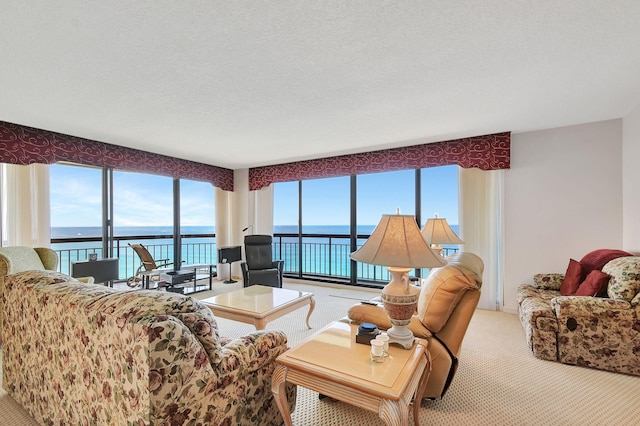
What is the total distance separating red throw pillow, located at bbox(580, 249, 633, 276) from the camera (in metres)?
2.83

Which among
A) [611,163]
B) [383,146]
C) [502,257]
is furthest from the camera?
[383,146]

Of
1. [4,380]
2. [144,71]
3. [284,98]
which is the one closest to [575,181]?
[284,98]

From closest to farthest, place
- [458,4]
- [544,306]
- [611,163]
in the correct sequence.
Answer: [458,4]
[544,306]
[611,163]

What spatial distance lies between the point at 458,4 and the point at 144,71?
2135 mm

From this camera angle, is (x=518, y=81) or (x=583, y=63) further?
(x=518, y=81)

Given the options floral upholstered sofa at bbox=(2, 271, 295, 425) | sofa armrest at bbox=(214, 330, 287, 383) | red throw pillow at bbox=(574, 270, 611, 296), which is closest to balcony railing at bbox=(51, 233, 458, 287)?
red throw pillow at bbox=(574, 270, 611, 296)

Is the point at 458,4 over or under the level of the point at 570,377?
over

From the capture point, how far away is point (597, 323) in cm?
228

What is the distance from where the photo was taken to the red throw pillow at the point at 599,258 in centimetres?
283

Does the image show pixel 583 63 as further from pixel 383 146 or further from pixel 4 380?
pixel 4 380

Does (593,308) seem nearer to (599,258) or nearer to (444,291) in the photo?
(599,258)

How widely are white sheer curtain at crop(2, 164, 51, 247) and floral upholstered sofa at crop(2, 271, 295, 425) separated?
7.72 feet

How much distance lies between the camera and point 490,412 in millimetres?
1791

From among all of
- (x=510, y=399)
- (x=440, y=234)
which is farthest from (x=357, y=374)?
(x=440, y=234)
